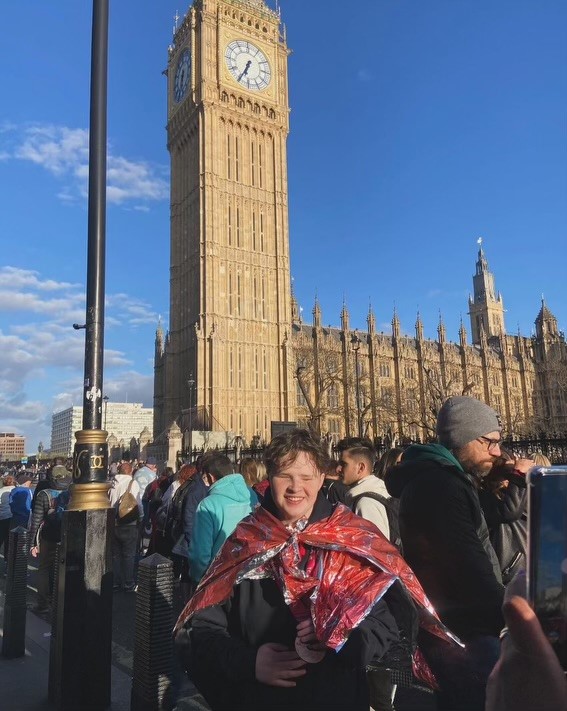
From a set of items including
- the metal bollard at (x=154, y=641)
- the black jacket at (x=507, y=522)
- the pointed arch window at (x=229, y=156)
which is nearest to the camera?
the black jacket at (x=507, y=522)

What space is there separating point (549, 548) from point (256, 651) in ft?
4.10

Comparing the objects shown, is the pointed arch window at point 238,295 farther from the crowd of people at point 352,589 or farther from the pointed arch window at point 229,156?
the crowd of people at point 352,589

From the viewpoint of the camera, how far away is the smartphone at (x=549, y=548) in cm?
86

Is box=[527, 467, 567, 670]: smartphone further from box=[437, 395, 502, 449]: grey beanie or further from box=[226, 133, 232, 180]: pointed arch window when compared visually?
box=[226, 133, 232, 180]: pointed arch window

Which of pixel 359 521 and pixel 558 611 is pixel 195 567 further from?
pixel 558 611

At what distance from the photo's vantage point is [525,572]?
90cm

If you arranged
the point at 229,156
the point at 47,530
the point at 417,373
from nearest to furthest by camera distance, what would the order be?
the point at 47,530 < the point at 229,156 < the point at 417,373

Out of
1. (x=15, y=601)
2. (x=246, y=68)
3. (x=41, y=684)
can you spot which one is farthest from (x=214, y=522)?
(x=246, y=68)

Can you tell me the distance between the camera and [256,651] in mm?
1788

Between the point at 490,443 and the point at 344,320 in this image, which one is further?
the point at 344,320

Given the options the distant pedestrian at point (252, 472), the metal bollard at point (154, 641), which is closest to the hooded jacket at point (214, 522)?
the metal bollard at point (154, 641)

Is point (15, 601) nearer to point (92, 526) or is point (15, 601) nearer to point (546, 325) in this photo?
point (92, 526)

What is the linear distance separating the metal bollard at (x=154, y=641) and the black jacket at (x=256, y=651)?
1618mm

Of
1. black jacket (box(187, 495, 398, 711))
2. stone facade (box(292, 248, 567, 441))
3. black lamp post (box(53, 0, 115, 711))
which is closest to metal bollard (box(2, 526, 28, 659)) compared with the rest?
black lamp post (box(53, 0, 115, 711))
